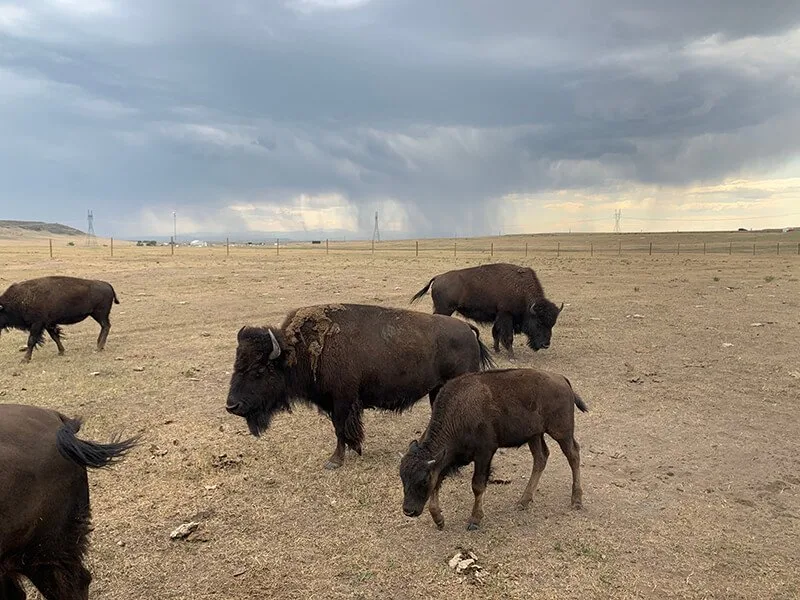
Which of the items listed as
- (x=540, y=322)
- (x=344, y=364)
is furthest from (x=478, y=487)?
(x=540, y=322)

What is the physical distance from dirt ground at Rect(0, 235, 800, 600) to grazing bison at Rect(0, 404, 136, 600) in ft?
4.10

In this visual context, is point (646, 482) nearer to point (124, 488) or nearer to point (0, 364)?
point (124, 488)

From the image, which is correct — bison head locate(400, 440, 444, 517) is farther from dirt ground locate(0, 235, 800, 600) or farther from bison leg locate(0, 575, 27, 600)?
bison leg locate(0, 575, 27, 600)

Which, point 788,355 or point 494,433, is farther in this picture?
point 788,355

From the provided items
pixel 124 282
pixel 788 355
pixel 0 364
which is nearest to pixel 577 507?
pixel 788 355

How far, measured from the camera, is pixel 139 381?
34.2ft

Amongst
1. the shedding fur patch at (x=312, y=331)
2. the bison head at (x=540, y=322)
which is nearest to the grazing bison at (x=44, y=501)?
the shedding fur patch at (x=312, y=331)

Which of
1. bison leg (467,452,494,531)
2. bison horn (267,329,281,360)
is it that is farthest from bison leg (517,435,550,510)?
bison horn (267,329,281,360)

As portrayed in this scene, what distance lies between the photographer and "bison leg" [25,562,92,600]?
11.4 ft

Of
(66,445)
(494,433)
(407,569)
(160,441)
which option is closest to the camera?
(66,445)

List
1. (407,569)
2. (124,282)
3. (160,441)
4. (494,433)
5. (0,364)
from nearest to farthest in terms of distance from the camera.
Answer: (407,569), (494,433), (160,441), (0,364), (124,282)

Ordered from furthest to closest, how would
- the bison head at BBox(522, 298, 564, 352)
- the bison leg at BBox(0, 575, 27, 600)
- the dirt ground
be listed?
1. the bison head at BBox(522, 298, 564, 352)
2. the dirt ground
3. the bison leg at BBox(0, 575, 27, 600)

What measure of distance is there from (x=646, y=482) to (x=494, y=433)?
2270mm

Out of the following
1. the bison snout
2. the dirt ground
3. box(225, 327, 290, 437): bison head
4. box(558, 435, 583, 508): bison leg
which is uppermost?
box(225, 327, 290, 437): bison head
